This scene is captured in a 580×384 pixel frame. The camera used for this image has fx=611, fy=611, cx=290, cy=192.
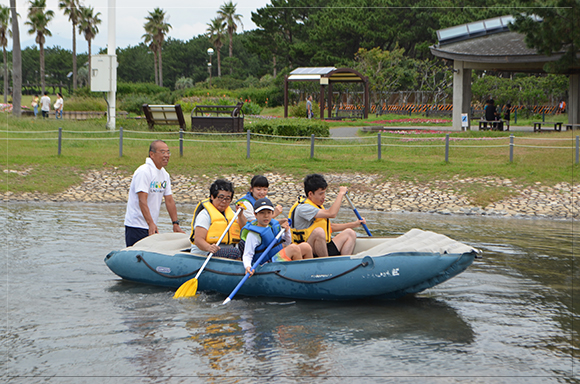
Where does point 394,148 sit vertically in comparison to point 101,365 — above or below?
above

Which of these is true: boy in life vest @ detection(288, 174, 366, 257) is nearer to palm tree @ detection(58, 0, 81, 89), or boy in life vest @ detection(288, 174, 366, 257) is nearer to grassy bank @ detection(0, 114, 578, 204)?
grassy bank @ detection(0, 114, 578, 204)

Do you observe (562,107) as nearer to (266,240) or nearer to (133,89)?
(133,89)

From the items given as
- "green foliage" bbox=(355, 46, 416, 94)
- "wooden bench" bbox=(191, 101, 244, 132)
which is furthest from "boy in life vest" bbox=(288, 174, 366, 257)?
"green foliage" bbox=(355, 46, 416, 94)

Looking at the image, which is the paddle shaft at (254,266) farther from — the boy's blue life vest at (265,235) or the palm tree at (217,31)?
the palm tree at (217,31)

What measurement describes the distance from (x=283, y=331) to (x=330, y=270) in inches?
40.2

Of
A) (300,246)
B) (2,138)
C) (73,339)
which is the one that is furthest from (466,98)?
(73,339)

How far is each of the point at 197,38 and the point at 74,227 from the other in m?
81.9

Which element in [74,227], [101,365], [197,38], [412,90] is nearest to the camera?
[101,365]

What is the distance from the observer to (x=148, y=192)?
7.20 m

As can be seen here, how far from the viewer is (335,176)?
15.5 m

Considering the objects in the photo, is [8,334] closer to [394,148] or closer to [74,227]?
[74,227]

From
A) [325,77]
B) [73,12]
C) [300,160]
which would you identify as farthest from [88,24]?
[300,160]

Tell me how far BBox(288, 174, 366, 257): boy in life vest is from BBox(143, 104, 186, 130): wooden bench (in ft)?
49.2

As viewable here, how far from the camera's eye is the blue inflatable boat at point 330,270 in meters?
6.67
